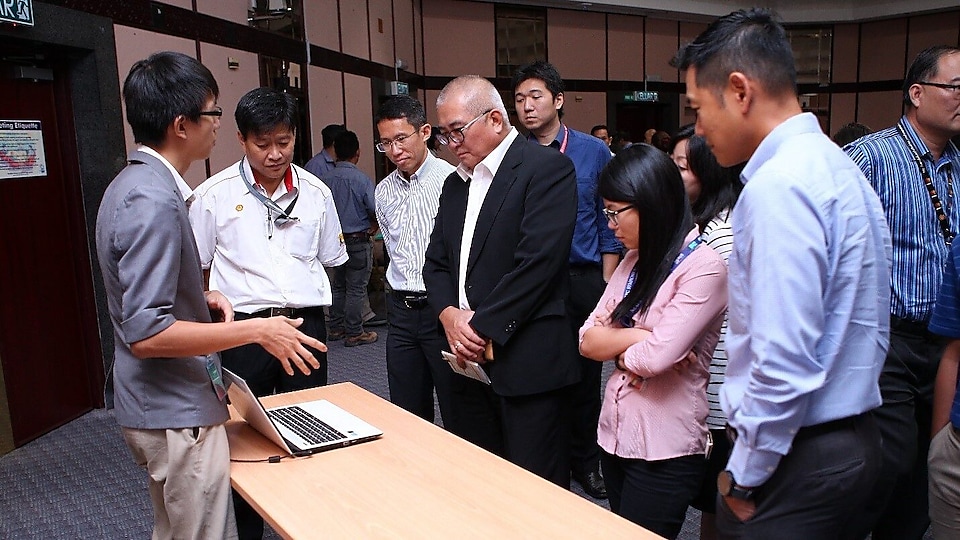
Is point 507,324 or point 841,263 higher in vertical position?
point 841,263

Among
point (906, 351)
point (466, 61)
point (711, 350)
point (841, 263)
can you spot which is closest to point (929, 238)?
point (906, 351)

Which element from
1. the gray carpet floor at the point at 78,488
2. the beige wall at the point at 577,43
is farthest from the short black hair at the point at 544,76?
the beige wall at the point at 577,43

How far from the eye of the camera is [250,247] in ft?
7.92

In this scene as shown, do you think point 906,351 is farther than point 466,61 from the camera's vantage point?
No

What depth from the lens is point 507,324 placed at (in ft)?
6.86

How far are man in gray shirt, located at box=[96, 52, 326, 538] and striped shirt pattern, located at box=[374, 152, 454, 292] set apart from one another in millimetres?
1310

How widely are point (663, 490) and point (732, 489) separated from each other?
0.50 metres

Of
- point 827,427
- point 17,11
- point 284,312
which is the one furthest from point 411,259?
point 17,11

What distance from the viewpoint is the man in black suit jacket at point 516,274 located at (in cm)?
211

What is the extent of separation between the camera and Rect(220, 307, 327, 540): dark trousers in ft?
7.66

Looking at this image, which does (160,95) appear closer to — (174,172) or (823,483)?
(174,172)

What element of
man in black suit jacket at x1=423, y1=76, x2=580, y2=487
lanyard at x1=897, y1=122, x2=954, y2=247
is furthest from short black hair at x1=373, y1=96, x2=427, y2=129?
lanyard at x1=897, y1=122, x2=954, y2=247

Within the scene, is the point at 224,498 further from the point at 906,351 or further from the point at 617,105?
the point at 617,105

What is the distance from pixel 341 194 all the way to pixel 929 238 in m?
4.54
